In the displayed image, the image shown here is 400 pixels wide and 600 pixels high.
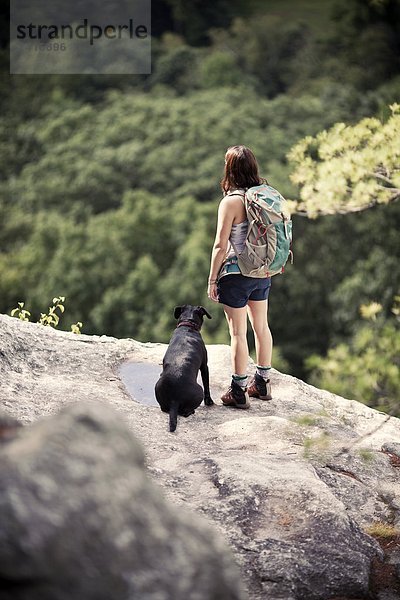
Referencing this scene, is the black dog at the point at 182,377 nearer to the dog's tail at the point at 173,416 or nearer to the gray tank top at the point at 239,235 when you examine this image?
the dog's tail at the point at 173,416

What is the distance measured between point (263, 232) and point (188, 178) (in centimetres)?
2680

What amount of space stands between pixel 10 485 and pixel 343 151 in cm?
495

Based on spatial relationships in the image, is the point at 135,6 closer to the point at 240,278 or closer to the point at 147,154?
the point at 147,154

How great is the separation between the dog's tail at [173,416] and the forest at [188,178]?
25.1 ft

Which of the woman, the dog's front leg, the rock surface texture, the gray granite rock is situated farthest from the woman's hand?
the gray granite rock

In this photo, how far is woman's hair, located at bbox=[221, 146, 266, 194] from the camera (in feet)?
17.1

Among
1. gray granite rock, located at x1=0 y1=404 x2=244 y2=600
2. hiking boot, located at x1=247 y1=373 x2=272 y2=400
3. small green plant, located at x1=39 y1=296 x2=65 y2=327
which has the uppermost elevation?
small green plant, located at x1=39 y1=296 x2=65 y2=327

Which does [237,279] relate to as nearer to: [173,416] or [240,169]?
[240,169]

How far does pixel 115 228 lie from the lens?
2778cm

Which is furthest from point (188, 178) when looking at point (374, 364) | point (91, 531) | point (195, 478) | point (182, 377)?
point (91, 531)

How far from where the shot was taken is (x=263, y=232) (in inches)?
208

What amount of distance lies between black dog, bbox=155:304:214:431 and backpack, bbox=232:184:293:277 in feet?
2.09

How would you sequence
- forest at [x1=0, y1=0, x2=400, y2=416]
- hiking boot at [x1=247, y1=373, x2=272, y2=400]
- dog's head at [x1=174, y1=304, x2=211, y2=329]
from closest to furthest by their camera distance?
dog's head at [x1=174, y1=304, x2=211, y2=329] < hiking boot at [x1=247, y1=373, x2=272, y2=400] < forest at [x1=0, y1=0, x2=400, y2=416]

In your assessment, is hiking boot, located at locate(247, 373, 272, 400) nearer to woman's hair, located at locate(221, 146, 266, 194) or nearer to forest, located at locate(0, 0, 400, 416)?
woman's hair, located at locate(221, 146, 266, 194)
